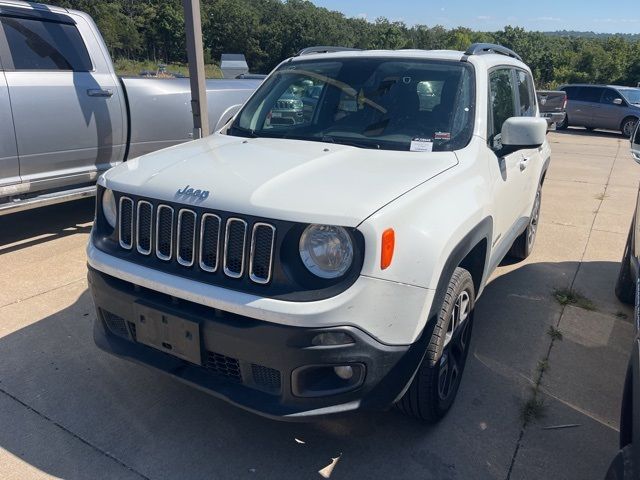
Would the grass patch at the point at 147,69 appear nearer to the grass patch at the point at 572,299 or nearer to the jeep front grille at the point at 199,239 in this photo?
the jeep front grille at the point at 199,239

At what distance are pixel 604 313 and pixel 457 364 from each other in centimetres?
193

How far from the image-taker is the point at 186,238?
7.76 ft

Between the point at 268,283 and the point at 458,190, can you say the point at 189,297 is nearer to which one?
the point at 268,283

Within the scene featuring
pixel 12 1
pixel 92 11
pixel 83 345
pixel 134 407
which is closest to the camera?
pixel 134 407

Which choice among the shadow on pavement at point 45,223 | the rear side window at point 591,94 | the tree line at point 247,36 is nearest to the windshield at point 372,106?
the shadow on pavement at point 45,223

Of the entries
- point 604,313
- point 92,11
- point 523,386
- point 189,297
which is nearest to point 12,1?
point 189,297

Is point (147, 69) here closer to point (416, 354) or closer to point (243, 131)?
point (243, 131)

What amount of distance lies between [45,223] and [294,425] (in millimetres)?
4330

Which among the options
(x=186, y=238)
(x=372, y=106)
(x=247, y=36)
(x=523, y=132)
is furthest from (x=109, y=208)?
(x=247, y=36)

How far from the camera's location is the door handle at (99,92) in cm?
518

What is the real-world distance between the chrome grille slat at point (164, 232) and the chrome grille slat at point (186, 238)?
0.06 meters

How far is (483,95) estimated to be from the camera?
3.26m

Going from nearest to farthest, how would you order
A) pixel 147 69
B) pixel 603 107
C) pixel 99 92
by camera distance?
pixel 99 92, pixel 603 107, pixel 147 69

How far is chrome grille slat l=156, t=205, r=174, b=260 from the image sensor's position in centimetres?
241
